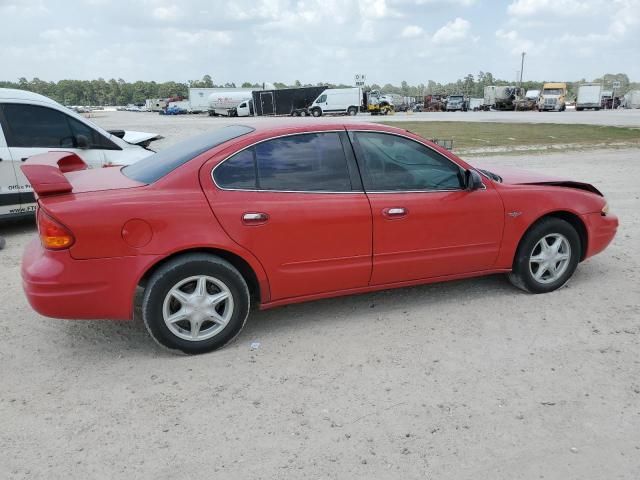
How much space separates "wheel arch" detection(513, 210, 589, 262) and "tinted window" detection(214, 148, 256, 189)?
7.53ft

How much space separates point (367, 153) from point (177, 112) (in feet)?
246

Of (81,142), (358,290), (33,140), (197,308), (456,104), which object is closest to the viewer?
(197,308)

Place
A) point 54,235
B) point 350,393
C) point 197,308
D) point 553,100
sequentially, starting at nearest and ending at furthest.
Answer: point 350,393, point 54,235, point 197,308, point 553,100

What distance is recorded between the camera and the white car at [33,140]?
262 inches

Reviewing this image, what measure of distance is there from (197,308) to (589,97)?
67309mm

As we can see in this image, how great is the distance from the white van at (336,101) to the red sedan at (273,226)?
146 feet

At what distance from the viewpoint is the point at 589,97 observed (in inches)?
2402

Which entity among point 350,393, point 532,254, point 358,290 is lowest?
point 350,393

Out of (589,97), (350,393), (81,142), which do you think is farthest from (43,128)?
(589,97)

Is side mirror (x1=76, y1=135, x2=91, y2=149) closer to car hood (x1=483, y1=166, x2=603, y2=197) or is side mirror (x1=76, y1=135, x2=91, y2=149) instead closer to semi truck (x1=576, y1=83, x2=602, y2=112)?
car hood (x1=483, y1=166, x2=603, y2=197)

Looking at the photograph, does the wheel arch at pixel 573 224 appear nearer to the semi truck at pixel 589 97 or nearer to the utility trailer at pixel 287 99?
the utility trailer at pixel 287 99

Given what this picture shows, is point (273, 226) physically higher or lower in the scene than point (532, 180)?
lower

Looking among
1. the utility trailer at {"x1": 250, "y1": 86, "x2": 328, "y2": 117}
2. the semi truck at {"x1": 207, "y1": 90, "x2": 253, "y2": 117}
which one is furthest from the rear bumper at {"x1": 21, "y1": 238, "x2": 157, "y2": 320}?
the semi truck at {"x1": 207, "y1": 90, "x2": 253, "y2": 117}

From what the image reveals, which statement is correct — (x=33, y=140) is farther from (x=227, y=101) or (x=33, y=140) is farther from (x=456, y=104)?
(x=456, y=104)
